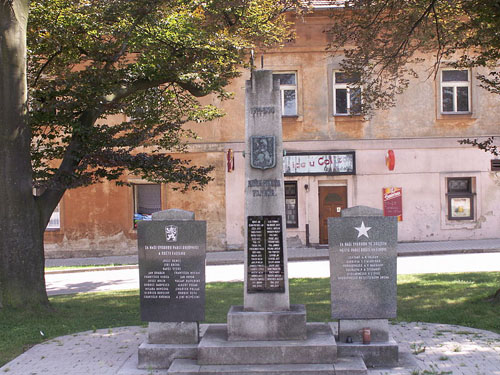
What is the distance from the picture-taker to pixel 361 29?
13.2 meters

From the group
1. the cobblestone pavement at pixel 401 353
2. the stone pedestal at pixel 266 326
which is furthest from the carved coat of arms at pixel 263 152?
the cobblestone pavement at pixel 401 353

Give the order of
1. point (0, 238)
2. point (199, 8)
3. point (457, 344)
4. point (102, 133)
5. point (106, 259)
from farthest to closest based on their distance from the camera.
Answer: point (106, 259) → point (199, 8) → point (102, 133) → point (0, 238) → point (457, 344)

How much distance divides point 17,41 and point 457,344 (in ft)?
27.3

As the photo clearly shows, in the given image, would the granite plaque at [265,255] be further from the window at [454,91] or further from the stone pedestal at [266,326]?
the window at [454,91]

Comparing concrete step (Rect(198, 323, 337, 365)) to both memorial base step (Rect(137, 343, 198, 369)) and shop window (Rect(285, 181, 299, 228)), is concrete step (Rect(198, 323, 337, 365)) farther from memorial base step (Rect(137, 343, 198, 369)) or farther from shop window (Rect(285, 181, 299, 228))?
shop window (Rect(285, 181, 299, 228))

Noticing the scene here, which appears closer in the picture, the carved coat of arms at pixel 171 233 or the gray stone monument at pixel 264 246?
the gray stone monument at pixel 264 246

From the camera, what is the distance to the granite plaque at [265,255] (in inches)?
285

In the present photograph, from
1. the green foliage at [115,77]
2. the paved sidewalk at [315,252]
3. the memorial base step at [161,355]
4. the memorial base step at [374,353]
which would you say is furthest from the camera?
the paved sidewalk at [315,252]

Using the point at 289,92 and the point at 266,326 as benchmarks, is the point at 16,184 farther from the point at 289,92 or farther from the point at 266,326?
the point at 289,92

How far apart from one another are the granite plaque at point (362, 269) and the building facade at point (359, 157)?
592 inches

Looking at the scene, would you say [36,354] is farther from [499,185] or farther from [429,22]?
[499,185]

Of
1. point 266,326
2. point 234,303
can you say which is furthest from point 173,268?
point 234,303

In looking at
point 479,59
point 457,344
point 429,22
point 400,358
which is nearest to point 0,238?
point 400,358

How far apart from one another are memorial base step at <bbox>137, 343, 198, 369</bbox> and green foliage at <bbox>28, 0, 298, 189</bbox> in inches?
171
